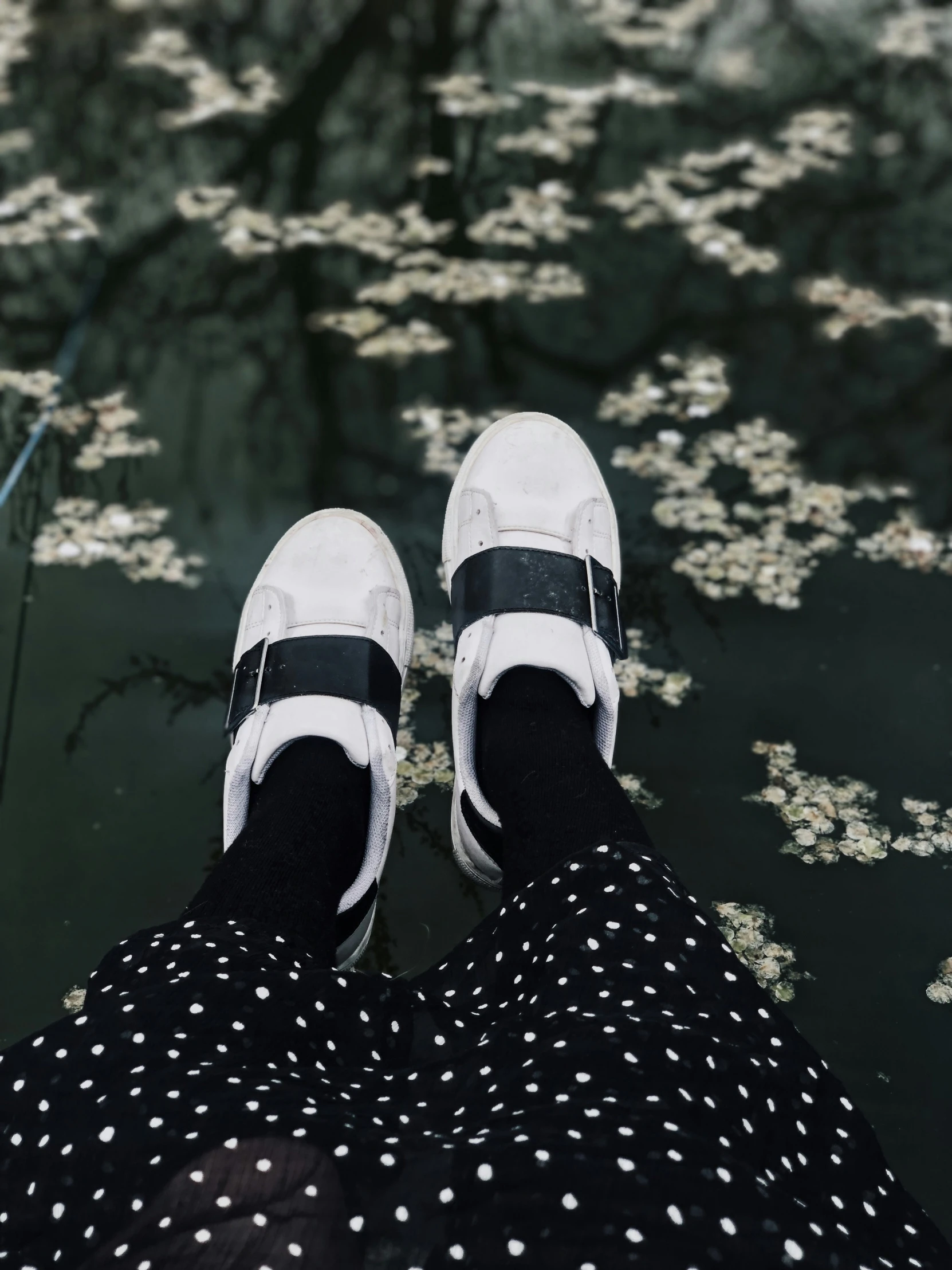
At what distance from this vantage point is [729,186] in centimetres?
232

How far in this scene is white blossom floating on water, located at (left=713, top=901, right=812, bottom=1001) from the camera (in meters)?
1.26

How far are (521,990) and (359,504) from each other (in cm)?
101

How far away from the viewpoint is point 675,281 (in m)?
2.11

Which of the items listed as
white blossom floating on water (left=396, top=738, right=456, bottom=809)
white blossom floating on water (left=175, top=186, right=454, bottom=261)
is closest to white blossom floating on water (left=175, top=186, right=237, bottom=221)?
white blossom floating on water (left=175, top=186, right=454, bottom=261)

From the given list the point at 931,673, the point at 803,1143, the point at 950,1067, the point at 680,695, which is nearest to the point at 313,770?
the point at 680,695

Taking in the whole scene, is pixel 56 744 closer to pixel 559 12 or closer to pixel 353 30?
pixel 353 30

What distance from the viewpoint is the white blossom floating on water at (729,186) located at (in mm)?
2178

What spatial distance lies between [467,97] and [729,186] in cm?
66

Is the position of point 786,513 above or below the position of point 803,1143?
below

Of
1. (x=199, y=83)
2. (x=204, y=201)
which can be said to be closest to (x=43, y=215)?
(x=204, y=201)

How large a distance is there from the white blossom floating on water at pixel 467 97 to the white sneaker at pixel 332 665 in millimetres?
1364

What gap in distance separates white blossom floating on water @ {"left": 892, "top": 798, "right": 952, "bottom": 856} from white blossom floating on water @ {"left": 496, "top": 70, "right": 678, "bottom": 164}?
Answer: 1608 mm

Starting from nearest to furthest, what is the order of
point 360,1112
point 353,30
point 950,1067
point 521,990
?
point 360,1112
point 521,990
point 950,1067
point 353,30

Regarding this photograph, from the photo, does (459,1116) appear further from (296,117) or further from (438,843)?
(296,117)
